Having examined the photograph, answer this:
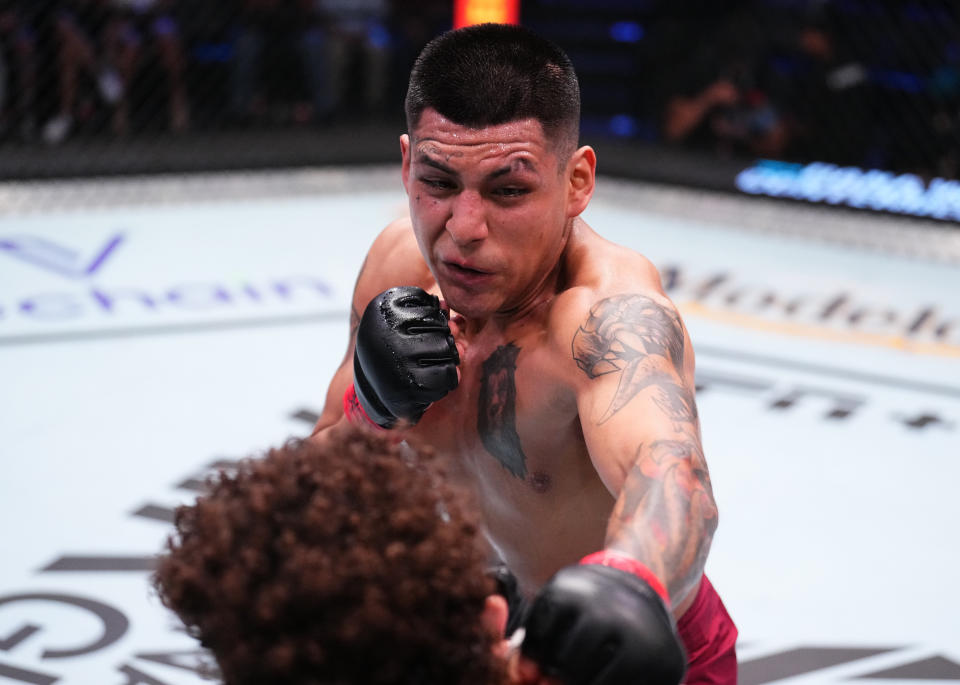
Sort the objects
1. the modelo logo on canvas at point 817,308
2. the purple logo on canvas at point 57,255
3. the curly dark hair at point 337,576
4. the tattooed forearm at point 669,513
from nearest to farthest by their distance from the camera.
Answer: the curly dark hair at point 337,576, the tattooed forearm at point 669,513, the modelo logo on canvas at point 817,308, the purple logo on canvas at point 57,255

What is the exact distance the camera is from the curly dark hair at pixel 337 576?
92 cm

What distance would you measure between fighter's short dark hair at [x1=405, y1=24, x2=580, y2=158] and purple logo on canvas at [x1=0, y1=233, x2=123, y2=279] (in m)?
3.04

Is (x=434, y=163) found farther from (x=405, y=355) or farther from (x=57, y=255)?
(x=57, y=255)

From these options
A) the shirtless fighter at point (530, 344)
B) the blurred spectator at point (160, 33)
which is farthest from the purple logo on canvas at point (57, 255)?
the shirtless fighter at point (530, 344)

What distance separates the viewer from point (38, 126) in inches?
237

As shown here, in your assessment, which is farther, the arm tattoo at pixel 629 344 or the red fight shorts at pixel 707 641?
the red fight shorts at pixel 707 641

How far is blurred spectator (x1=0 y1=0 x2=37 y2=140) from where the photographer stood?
18.6ft

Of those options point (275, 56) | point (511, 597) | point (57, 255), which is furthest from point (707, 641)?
point (275, 56)

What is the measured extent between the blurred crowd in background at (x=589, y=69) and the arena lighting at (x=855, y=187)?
119mm

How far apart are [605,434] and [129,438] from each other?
1.99 metres

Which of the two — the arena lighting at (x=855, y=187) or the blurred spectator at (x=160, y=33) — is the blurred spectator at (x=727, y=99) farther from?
the blurred spectator at (x=160, y=33)

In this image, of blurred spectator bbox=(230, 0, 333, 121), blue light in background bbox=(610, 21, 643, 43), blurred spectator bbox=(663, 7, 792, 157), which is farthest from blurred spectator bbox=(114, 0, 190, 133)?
blurred spectator bbox=(663, 7, 792, 157)

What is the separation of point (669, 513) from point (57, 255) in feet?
12.3

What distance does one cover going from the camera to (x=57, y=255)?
4.47 metres
